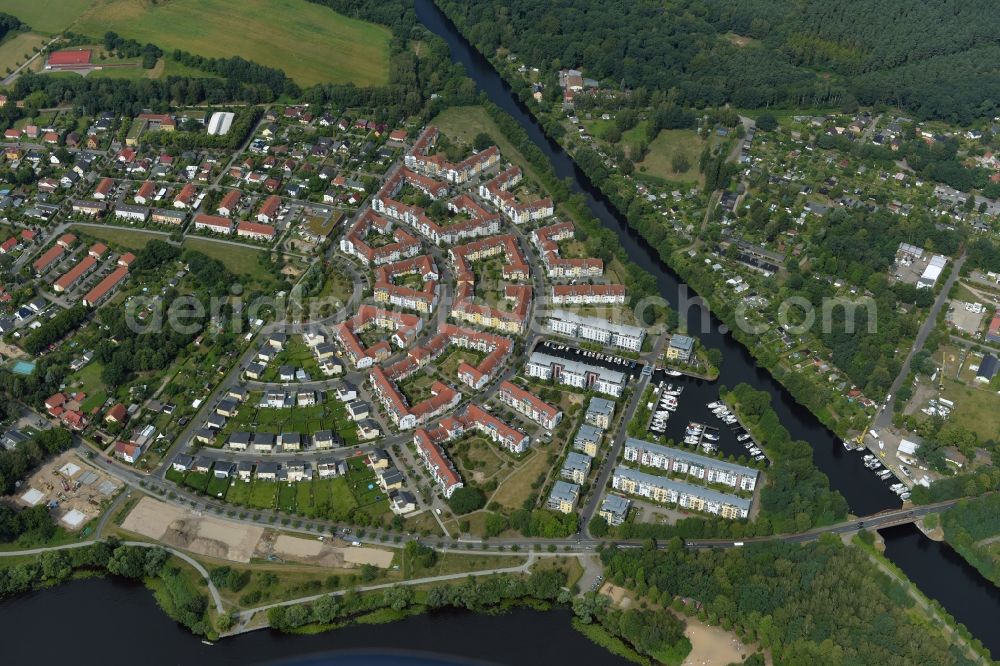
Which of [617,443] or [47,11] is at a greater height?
[47,11]

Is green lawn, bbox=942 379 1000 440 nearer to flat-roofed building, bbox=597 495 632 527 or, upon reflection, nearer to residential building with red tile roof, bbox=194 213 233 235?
flat-roofed building, bbox=597 495 632 527

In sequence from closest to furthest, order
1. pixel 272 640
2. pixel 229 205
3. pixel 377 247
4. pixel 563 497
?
pixel 272 640 < pixel 563 497 < pixel 377 247 < pixel 229 205

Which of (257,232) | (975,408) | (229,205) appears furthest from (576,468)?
(229,205)

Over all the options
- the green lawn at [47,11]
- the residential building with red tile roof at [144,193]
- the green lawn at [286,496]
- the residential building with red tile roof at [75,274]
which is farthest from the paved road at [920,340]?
the green lawn at [47,11]

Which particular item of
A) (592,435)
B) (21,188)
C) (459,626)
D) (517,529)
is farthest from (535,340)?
(21,188)

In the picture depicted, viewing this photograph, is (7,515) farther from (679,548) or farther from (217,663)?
(679,548)

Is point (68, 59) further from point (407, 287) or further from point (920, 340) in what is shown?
point (920, 340)

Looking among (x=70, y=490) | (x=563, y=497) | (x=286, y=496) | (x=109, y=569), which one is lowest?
(x=109, y=569)

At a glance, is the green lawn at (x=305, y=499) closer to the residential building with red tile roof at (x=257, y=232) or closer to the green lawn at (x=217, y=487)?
the green lawn at (x=217, y=487)
